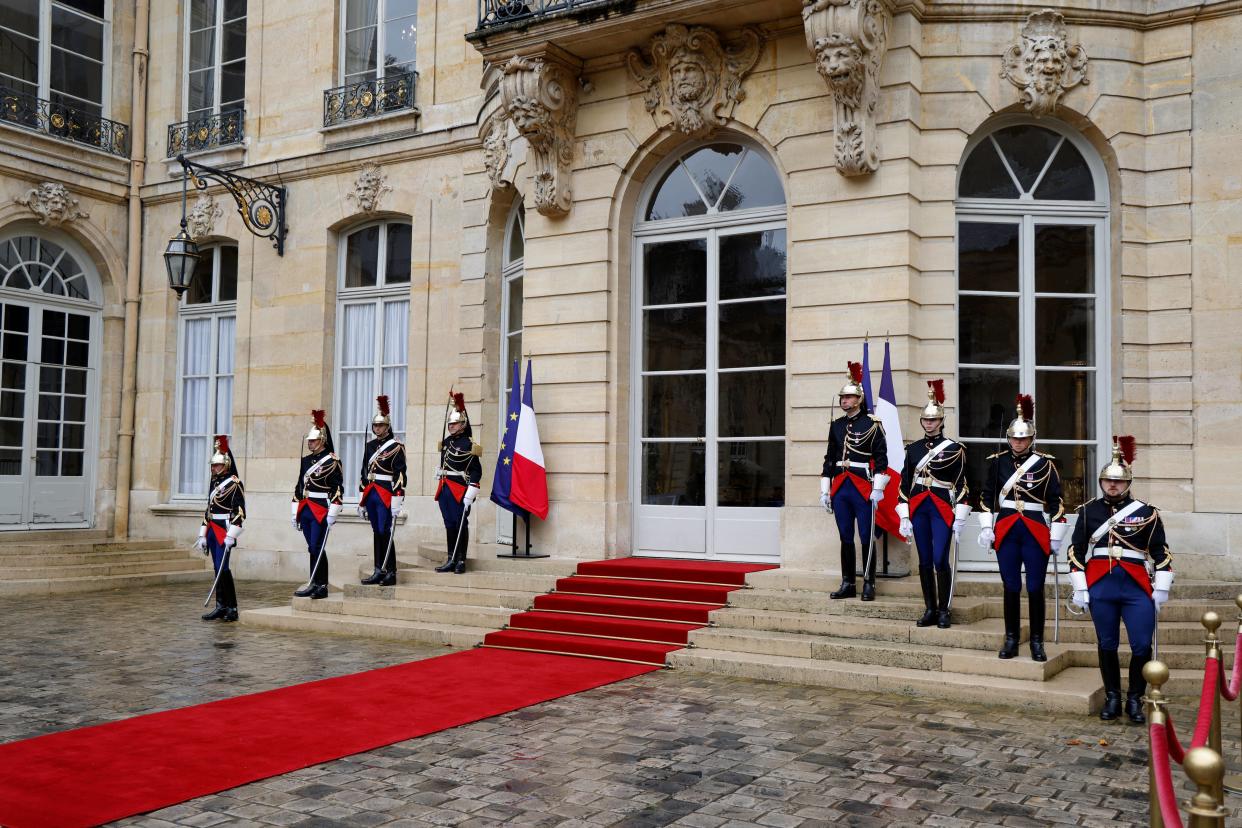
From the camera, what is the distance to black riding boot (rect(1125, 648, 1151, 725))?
250 inches

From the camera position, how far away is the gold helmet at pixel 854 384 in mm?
8317

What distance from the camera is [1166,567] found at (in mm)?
6371

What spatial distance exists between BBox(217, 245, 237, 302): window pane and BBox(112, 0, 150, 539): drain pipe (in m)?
1.37

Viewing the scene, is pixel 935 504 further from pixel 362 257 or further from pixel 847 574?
pixel 362 257

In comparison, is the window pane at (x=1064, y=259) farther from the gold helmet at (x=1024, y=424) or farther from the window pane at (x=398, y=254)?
the window pane at (x=398, y=254)

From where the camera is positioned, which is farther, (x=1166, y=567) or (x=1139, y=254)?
(x=1139, y=254)

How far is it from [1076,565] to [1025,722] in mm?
944

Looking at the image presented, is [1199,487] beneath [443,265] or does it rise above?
beneath

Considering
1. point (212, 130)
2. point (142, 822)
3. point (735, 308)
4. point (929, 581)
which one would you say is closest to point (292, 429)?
point (212, 130)

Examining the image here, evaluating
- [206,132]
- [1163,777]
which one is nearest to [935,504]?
[1163,777]

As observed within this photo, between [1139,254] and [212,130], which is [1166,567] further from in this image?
[212,130]

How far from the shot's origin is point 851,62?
346 inches

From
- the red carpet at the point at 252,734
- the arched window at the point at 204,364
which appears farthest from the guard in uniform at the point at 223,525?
the arched window at the point at 204,364

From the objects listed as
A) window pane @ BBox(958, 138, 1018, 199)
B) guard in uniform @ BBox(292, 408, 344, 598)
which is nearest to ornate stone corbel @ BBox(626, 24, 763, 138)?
window pane @ BBox(958, 138, 1018, 199)
